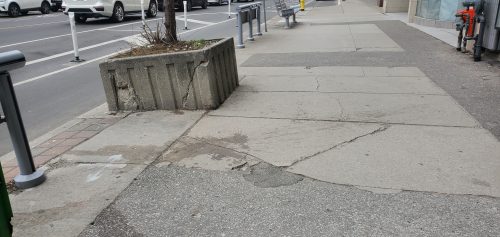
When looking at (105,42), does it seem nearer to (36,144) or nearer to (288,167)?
(36,144)

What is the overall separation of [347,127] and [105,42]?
10676 millimetres

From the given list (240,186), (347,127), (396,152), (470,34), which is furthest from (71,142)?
(470,34)

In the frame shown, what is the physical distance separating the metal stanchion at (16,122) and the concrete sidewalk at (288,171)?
147mm

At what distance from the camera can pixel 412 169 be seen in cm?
397

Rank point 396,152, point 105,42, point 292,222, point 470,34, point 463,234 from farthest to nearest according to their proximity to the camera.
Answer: point 105,42 < point 470,34 < point 396,152 < point 292,222 < point 463,234

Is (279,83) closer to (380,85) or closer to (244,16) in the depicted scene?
(380,85)

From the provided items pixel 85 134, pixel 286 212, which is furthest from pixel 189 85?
pixel 286 212

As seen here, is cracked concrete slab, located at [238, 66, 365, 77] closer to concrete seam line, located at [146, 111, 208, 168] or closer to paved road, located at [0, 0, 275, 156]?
concrete seam line, located at [146, 111, 208, 168]

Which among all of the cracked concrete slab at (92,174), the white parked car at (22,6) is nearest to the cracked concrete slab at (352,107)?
the cracked concrete slab at (92,174)

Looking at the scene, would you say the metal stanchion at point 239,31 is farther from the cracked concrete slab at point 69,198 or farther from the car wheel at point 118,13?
the car wheel at point 118,13

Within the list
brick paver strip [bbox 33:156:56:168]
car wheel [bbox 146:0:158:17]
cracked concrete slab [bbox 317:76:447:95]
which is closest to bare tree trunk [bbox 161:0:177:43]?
cracked concrete slab [bbox 317:76:447:95]

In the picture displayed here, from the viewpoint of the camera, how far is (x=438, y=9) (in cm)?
1402

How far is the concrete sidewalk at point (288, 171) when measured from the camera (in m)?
3.23

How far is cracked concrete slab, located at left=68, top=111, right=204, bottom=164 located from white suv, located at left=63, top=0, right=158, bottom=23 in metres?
14.0
